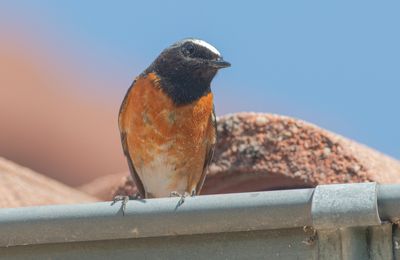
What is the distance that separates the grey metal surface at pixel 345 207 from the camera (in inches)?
108

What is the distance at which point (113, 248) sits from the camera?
10.1ft

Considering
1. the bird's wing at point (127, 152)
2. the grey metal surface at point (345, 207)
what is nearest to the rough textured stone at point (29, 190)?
the bird's wing at point (127, 152)

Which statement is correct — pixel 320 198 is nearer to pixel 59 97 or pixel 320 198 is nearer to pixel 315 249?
pixel 315 249

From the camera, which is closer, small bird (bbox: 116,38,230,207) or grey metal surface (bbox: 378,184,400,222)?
grey metal surface (bbox: 378,184,400,222)

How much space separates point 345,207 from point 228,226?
32 cm

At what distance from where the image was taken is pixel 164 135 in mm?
6035

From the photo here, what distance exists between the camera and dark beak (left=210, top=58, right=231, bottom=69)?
20.9ft

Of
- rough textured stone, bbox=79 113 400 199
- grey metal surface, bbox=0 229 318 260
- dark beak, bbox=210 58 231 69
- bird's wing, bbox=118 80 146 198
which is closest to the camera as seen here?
grey metal surface, bbox=0 229 318 260

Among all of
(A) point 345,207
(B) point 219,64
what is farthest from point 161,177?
(A) point 345,207

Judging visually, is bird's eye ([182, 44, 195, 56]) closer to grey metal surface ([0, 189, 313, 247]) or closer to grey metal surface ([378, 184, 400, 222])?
grey metal surface ([0, 189, 313, 247])

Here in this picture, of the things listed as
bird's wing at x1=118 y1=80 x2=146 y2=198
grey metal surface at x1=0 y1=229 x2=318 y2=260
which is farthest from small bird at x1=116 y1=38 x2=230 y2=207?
grey metal surface at x1=0 y1=229 x2=318 y2=260

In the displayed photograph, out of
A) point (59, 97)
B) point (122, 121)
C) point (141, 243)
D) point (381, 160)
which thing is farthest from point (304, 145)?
point (59, 97)

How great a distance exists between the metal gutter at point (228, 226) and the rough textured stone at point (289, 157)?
2595 mm

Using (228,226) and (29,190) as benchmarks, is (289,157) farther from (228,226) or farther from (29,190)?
(228,226)
